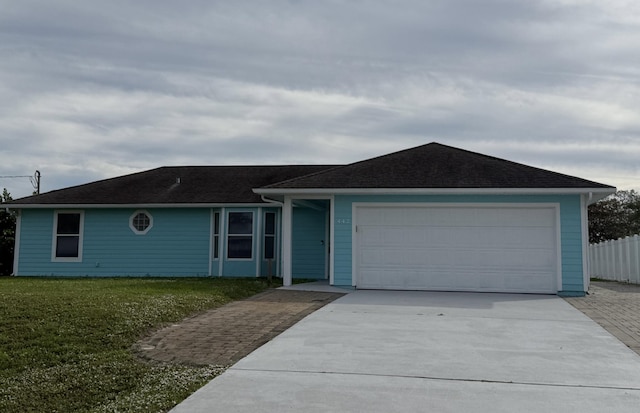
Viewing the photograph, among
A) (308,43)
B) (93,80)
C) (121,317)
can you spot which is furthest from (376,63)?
(121,317)

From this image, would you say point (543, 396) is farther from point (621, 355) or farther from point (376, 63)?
point (376, 63)

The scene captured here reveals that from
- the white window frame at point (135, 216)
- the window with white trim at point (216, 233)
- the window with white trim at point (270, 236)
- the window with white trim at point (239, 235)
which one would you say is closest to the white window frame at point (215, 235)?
the window with white trim at point (216, 233)

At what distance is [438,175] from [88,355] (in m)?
9.50

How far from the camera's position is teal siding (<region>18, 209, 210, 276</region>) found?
1798cm

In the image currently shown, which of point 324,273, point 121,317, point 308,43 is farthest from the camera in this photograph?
point 324,273

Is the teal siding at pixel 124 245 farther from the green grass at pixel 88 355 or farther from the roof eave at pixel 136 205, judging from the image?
the green grass at pixel 88 355

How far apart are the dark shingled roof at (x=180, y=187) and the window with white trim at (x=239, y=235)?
0.51 meters

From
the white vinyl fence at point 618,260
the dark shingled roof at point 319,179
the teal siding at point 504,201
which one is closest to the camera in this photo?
the teal siding at point 504,201

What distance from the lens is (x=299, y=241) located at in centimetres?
1756

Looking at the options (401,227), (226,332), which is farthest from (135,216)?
(226,332)

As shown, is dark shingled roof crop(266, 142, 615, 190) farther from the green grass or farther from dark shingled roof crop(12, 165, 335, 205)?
the green grass

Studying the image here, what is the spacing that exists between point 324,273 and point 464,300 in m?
6.29

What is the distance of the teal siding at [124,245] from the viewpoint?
18.0 m

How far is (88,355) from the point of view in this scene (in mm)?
6727
